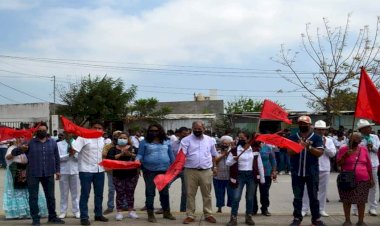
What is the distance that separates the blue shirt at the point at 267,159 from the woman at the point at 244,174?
0.92 meters

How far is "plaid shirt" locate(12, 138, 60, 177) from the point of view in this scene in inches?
393

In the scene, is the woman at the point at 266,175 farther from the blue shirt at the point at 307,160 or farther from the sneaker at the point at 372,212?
the sneaker at the point at 372,212

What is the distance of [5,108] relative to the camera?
42625 millimetres

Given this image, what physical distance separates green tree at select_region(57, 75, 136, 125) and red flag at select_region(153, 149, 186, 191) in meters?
27.6

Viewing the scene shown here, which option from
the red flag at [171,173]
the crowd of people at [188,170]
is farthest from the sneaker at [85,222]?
the red flag at [171,173]

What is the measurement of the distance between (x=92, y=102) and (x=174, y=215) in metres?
27.5

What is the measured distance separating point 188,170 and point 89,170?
183 centimetres

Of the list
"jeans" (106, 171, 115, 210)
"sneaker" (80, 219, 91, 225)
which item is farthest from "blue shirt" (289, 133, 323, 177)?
"jeans" (106, 171, 115, 210)

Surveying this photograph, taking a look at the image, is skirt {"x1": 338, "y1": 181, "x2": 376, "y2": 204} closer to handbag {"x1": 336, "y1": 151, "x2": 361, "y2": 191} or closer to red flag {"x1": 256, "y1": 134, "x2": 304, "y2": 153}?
handbag {"x1": 336, "y1": 151, "x2": 361, "y2": 191}

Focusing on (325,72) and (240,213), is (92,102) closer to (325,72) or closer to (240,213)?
(325,72)

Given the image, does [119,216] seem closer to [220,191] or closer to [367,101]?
[220,191]

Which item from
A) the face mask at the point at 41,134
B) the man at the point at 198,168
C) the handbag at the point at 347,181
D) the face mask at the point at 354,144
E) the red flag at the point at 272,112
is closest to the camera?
the handbag at the point at 347,181

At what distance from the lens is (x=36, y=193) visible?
32.8 ft

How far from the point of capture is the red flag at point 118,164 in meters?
10.4
